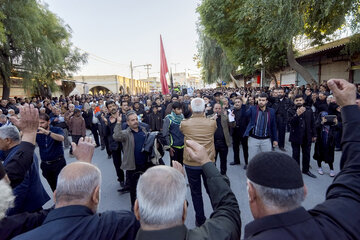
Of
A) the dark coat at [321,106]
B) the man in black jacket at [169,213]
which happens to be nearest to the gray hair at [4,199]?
the man in black jacket at [169,213]

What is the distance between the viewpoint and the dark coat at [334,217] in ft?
3.22

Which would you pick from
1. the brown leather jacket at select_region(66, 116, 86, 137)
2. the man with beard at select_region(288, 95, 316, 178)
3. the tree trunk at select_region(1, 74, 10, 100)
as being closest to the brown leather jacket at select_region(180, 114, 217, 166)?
the man with beard at select_region(288, 95, 316, 178)

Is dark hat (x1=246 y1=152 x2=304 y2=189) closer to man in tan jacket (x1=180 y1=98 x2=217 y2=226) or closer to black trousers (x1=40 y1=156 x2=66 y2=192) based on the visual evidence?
man in tan jacket (x1=180 y1=98 x2=217 y2=226)

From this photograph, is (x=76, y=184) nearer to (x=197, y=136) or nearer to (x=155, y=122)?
(x=197, y=136)

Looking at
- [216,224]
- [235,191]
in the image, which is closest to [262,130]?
[235,191]

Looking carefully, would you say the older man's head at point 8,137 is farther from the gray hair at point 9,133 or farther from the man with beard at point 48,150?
the man with beard at point 48,150

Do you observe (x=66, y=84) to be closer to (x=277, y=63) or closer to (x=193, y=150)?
(x=277, y=63)

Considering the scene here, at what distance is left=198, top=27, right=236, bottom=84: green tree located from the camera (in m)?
26.2

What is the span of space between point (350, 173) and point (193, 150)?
3.27 ft

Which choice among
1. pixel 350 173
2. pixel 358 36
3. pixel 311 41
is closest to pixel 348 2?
pixel 358 36

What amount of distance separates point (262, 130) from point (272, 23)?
7759 mm

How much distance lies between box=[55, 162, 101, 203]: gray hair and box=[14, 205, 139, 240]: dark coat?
0.06m

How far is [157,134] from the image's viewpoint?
375 centimetres

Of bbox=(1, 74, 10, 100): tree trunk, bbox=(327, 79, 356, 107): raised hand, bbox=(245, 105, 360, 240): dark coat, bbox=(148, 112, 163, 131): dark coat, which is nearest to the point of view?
bbox=(245, 105, 360, 240): dark coat
